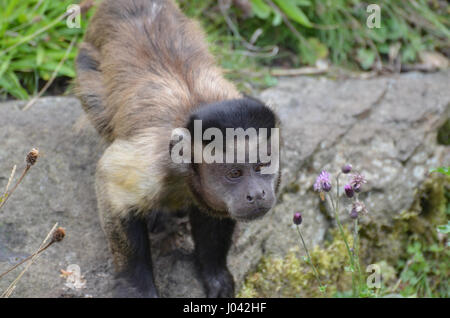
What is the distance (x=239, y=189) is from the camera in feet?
12.4

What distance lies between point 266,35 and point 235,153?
12.6 feet

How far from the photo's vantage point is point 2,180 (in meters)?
4.65

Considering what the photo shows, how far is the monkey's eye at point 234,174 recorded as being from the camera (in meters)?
3.79

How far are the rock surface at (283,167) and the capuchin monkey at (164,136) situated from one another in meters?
0.26

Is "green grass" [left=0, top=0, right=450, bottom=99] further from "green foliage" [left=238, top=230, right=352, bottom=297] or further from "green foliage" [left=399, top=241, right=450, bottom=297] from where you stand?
"green foliage" [left=399, top=241, right=450, bottom=297]

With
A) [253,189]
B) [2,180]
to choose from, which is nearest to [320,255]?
[253,189]

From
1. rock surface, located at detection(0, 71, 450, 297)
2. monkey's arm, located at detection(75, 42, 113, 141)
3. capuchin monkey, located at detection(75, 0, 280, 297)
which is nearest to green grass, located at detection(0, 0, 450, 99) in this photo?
rock surface, located at detection(0, 71, 450, 297)

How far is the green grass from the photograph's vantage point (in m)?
5.96

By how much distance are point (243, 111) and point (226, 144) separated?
0.22 m

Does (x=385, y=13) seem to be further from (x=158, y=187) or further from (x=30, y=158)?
(x=30, y=158)

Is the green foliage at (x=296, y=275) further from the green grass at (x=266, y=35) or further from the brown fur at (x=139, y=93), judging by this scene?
the green grass at (x=266, y=35)

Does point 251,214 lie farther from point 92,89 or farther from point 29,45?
point 29,45

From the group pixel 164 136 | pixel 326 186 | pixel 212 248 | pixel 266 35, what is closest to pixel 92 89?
pixel 164 136

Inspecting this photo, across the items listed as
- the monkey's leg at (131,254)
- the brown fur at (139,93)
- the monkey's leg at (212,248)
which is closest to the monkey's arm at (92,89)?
the brown fur at (139,93)
